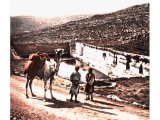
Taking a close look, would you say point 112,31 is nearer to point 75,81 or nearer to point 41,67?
point 75,81

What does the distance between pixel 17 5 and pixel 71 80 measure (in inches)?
31.2

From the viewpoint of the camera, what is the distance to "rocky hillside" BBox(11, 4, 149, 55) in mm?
3609

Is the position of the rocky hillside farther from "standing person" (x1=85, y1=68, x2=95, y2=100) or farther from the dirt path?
the dirt path

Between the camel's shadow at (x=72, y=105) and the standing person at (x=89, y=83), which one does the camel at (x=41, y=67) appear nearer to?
the camel's shadow at (x=72, y=105)

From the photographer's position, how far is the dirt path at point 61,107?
3.67 m

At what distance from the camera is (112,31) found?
3.76 metres

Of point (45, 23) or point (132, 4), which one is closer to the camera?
point (132, 4)

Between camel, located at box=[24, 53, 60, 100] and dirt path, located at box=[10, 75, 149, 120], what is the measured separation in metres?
0.05

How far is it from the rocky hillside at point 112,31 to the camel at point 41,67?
15 centimetres

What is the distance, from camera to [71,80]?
384cm

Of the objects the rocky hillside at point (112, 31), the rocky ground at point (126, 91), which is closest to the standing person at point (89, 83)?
the rocky ground at point (126, 91)
